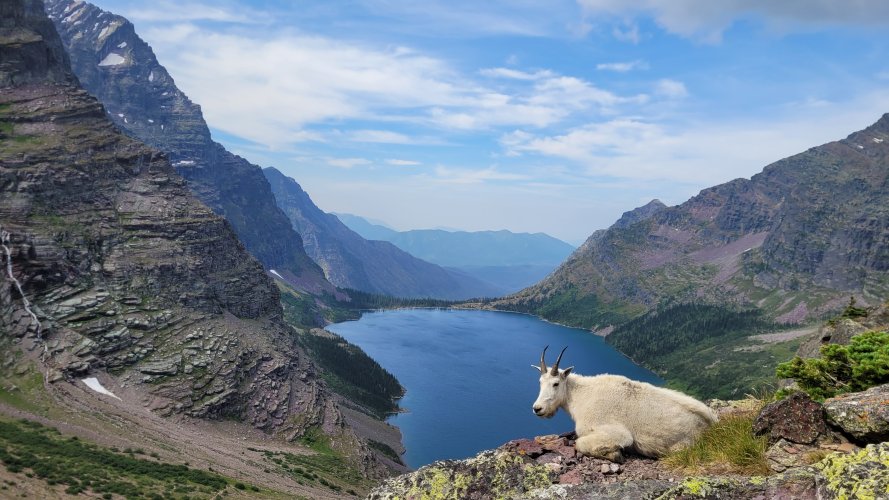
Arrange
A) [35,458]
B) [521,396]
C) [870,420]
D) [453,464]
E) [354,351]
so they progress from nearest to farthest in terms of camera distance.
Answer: [870,420] < [453,464] < [35,458] < [521,396] < [354,351]

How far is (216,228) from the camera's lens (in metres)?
110

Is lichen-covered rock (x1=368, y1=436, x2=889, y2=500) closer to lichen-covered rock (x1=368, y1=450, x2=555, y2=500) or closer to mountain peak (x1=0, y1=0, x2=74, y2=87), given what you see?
lichen-covered rock (x1=368, y1=450, x2=555, y2=500)

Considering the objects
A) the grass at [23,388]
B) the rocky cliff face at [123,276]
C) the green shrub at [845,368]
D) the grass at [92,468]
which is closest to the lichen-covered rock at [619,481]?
the green shrub at [845,368]

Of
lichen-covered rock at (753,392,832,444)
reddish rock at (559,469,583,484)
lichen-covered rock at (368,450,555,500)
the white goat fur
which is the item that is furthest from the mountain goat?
lichen-covered rock at (753,392,832,444)

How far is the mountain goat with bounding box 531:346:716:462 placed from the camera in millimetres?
10664

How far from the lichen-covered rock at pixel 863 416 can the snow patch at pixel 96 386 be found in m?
88.4

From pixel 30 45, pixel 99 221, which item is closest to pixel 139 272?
pixel 99 221

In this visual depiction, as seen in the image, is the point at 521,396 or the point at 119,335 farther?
the point at 521,396

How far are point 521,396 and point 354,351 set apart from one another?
70.1 meters

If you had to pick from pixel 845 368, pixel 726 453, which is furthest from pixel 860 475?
pixel 845 368

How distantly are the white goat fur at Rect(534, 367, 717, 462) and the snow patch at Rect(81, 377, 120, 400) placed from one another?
271 feet

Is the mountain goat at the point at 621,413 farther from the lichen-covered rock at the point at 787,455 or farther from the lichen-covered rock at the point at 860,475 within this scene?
the lichen-covered rock at the point at 860,475

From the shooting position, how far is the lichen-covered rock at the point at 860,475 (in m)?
5.95

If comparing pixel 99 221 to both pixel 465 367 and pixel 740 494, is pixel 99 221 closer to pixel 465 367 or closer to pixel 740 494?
pixel 740 494
